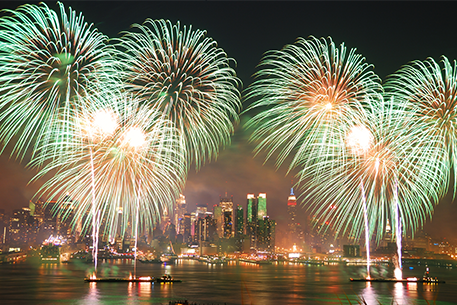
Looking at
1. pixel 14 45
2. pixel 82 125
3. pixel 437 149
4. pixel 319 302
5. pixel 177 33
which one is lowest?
pixel 319 302

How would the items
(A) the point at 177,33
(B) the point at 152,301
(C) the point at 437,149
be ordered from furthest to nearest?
1. (B) the point at 152,301
2. (C) the point at 437,149
3. (A) the point at 177,33

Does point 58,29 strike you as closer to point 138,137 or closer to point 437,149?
point 138,137

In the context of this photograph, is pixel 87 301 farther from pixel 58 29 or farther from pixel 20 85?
pixel 58 29

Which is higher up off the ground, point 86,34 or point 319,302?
point 86,34

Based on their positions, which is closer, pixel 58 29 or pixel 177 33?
pixel 58 29

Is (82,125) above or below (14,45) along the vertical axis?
below

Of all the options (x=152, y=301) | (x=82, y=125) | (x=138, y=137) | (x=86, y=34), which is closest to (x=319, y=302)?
(x=152, y=301)

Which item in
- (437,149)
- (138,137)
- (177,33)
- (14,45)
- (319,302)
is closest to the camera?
(14,45)

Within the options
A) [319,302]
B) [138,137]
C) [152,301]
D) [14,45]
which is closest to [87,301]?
[152,301]

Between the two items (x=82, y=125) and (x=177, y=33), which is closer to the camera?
(x=177, y=33)
